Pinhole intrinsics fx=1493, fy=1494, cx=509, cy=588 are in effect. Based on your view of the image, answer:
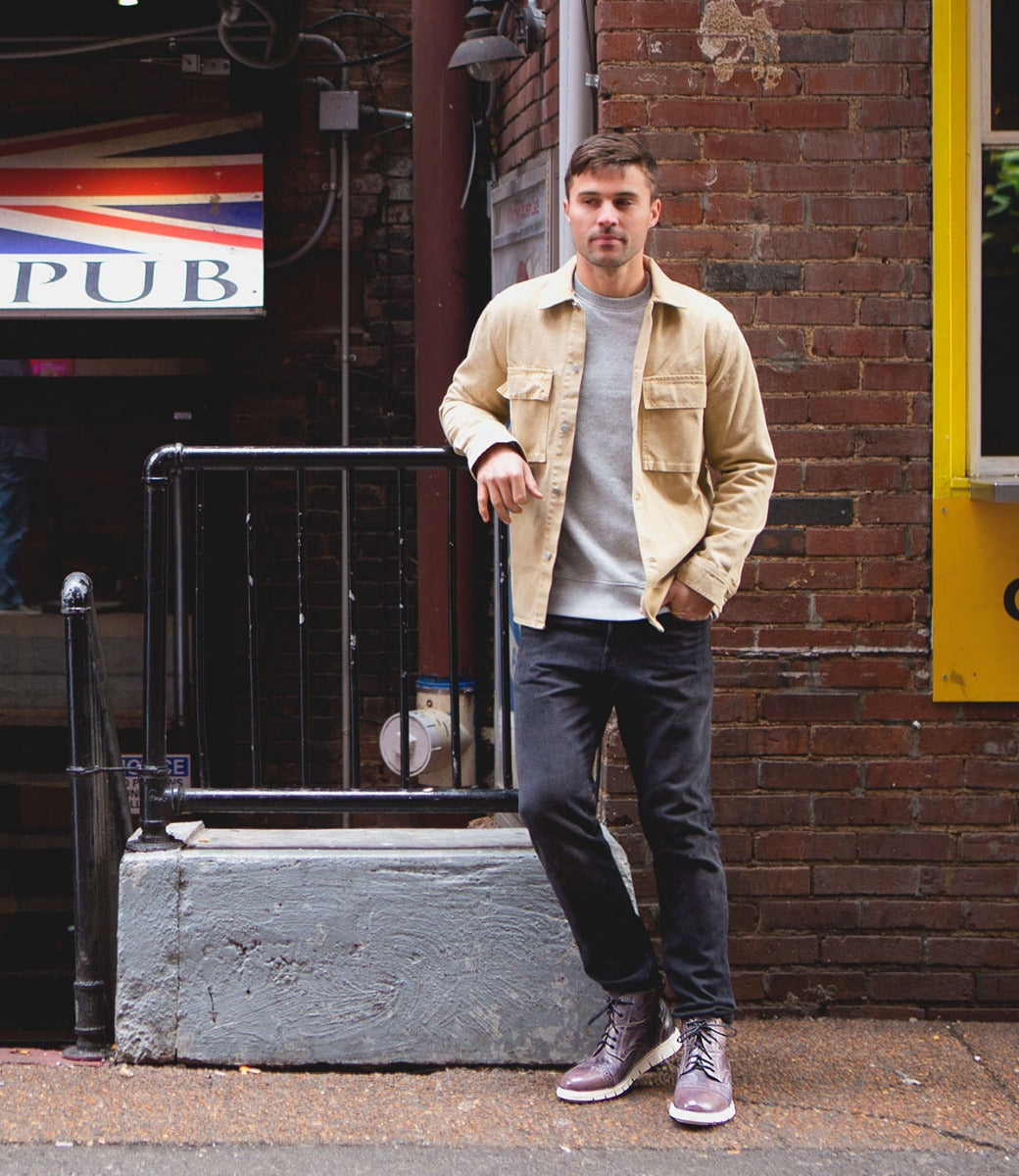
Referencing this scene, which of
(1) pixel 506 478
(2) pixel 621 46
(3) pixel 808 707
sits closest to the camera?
(1) pixel 506 478

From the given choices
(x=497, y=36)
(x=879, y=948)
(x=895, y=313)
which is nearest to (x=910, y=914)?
(x=879, y=948)

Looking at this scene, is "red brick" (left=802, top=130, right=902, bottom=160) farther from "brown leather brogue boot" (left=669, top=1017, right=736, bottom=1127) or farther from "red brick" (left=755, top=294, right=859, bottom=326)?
"brown leather brogue boot" (left=669, top=1017, right=736, bottom=1127)

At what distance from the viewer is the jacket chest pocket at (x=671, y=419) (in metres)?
3.37

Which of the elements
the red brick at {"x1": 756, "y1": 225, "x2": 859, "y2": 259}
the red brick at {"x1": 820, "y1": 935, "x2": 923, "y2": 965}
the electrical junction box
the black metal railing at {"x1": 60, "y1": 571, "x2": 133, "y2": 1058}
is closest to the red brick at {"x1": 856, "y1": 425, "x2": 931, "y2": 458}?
the red brick at {"x1": 756, "y1": 225, "x2": 859, "y2": 259}

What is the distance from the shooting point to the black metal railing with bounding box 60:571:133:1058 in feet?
12.5

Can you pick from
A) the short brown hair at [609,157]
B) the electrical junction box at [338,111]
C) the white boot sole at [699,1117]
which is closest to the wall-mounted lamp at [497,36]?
the electrical junction box at [338,111]

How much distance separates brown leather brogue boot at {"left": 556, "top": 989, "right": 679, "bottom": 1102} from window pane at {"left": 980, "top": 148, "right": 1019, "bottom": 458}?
1884 millimetres

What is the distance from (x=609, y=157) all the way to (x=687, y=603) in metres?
1.00

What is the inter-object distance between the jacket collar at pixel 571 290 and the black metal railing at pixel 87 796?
1.42 metres

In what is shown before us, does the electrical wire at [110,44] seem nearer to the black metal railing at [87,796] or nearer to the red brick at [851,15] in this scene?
the red brick at [851,15]

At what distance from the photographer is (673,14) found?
4078mm

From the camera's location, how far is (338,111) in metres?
6.72

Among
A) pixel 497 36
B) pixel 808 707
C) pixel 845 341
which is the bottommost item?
pixel 808 707

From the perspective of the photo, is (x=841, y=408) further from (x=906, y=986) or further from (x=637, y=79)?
(x=906, y=986)
